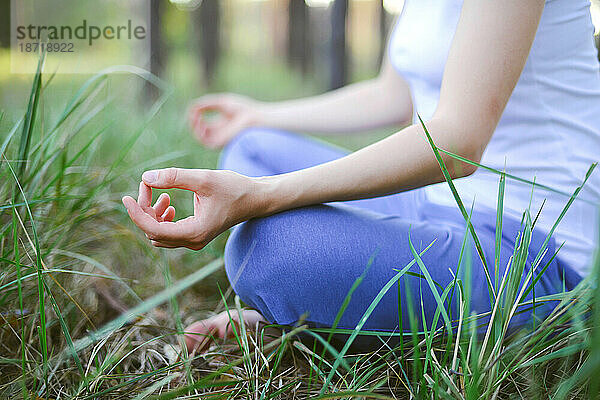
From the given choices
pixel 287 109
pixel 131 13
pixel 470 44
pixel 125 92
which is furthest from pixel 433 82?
pixel 125 92

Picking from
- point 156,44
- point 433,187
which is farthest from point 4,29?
point 156,44

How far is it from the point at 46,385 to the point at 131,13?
56.6 inches

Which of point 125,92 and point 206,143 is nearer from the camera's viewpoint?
point 206,143

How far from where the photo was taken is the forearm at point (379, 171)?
63 centimetres

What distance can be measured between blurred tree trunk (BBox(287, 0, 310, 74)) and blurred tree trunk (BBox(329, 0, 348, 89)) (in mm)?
383

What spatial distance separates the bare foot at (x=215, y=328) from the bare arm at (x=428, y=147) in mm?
185

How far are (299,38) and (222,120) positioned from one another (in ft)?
10.6

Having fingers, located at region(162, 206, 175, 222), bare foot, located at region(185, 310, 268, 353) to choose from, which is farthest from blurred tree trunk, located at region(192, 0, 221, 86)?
fingers, located at region(162, 206, 175, 222)

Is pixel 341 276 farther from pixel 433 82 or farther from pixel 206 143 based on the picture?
pixel 206 143

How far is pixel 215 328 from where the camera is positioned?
2.50 ft

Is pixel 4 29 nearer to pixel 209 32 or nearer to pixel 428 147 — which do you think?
pixel 428 147

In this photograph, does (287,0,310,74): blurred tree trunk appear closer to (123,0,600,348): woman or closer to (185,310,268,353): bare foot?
(123,0,600,348): woman

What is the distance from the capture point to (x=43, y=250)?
0.76 m

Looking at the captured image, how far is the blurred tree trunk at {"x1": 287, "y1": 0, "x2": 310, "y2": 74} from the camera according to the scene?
4.28 m
